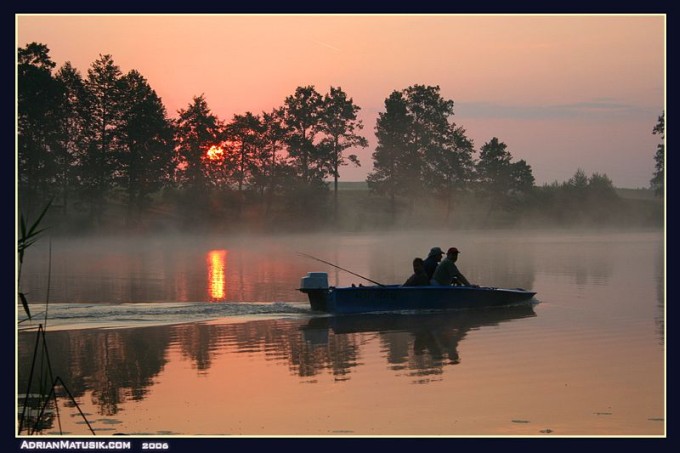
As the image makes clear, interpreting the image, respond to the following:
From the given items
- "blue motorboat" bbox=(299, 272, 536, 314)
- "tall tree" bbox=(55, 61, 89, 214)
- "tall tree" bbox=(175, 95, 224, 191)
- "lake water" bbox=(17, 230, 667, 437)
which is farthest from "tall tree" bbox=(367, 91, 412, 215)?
"blue motorboat" bbox=(299, 272, 536, 314)

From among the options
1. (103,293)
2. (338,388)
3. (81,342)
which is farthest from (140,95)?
(338,388)

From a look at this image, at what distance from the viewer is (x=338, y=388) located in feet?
52.4

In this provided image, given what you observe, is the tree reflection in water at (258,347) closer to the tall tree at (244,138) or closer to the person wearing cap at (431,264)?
the person wearing cap at (431,264)

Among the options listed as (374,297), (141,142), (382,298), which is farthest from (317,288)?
(141,142)

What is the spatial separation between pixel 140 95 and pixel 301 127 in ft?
55.7

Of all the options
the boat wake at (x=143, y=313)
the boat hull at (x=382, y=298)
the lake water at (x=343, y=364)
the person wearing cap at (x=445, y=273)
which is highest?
the person wearing cap at (x=445, y=273)

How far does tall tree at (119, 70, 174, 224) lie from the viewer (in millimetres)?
81500

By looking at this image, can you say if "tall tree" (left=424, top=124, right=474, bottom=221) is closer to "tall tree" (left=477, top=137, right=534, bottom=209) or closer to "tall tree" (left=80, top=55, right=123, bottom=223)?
"tall tree" (left=477, top=137, right=534, bottom=209)

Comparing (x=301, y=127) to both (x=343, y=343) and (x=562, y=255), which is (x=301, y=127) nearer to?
(x=562, y=255)

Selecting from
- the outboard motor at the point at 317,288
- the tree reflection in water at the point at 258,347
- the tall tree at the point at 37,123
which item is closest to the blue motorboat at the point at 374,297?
the outboard motor at the point at 317,288

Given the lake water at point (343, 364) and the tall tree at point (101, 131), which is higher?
the tall tree at point (101, 131)

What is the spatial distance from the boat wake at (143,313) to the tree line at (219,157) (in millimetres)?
51036

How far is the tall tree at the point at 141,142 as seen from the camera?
81500mm

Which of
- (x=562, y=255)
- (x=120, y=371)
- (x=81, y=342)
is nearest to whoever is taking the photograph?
(x=120, y=371)
